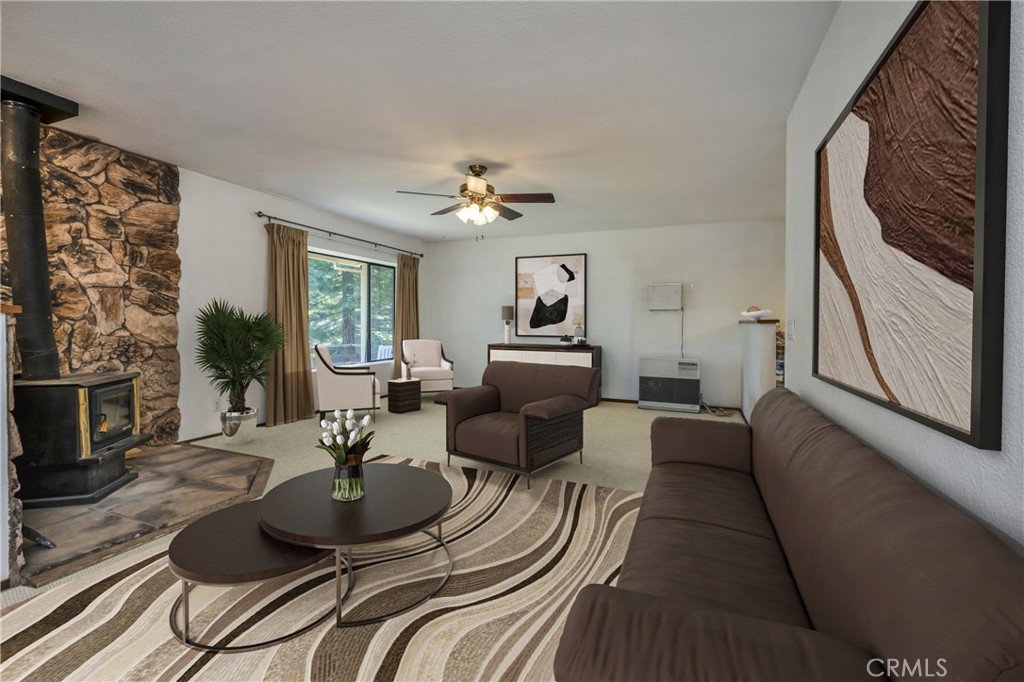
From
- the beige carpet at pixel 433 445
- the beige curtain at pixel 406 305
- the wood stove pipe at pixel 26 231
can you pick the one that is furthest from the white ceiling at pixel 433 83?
the beige curtain at pixel 406 305

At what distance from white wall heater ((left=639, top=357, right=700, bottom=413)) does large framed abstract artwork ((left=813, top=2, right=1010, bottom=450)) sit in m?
4.49

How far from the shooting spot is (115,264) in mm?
3764

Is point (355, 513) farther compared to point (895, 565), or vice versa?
point (355, 513)

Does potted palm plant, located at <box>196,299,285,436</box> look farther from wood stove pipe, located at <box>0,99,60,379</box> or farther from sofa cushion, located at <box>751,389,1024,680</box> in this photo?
sofa cushion, located at <box>751,389,1024,680</box>

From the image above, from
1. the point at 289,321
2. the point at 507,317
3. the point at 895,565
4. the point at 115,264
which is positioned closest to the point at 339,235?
the point at 289,321

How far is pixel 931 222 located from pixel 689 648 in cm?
110

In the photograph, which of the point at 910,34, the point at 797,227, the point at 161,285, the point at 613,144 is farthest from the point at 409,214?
the point at 910,34

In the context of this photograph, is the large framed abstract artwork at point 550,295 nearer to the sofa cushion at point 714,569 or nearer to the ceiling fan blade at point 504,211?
the ceiling fan blade at point 504,211

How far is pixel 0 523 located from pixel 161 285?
2661mm

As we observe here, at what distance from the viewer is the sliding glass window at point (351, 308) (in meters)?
5.98

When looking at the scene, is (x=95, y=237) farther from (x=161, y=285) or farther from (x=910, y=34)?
(x=910, y=34)

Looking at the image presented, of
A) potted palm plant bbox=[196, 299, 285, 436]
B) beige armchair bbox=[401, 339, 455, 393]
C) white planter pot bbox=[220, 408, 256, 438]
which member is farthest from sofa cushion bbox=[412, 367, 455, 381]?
white planter pot bbox=[220, 408, 256, 438]

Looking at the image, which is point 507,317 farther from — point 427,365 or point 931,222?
point 931,222

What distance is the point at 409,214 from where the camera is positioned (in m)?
5.74
